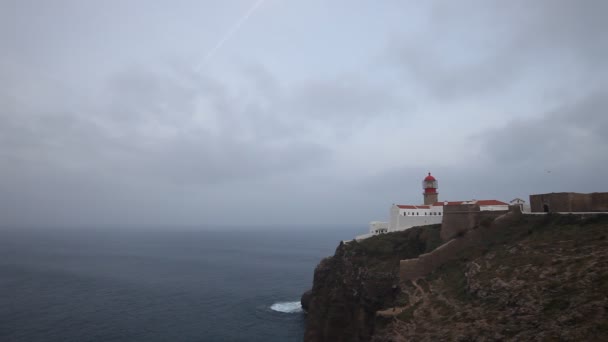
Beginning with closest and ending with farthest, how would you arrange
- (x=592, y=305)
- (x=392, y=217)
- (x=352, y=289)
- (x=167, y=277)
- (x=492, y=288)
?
(x=592, y=305) → (x=492, y=288) → (x=352, y=289) → (x=392, y=217) → (x=167, y=277)

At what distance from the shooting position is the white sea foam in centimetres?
6344

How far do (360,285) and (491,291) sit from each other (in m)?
20.0

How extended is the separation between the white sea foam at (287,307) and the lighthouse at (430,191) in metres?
29.7

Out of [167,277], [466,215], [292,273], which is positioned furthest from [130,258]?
[466,215]

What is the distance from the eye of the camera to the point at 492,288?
2639 centimetres

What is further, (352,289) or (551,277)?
(352,289)

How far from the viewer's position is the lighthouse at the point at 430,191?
63750 millimetres

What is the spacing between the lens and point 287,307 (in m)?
65.3

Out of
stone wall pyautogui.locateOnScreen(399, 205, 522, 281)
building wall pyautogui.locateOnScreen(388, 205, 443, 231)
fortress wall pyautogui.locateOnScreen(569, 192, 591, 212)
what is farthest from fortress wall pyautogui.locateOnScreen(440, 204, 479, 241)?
building wall pyautogui.locateOnScreen(388, 205, 443, 231)

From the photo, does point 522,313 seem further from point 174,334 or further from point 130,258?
point 130,258

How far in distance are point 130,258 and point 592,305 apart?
134 meters

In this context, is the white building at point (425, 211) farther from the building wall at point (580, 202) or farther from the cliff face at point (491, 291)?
the building wall at point (580, 202)

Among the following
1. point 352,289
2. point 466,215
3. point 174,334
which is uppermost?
point 466,215

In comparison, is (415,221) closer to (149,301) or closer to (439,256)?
(439,256)
